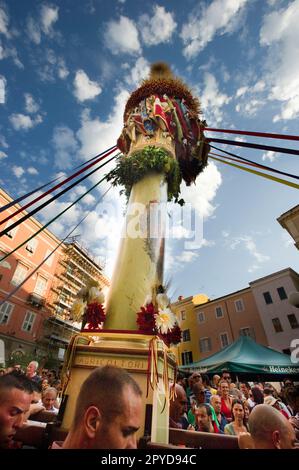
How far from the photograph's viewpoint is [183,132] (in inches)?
189

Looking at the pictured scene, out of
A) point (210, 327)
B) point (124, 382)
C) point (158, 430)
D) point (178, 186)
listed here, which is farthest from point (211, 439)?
point (210, 327)

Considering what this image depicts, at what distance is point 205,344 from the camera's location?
28906 millimetres

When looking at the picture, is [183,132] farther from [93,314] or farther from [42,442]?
[42,442]

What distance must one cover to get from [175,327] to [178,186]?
9.07 ft

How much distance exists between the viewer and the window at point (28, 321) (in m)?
24.6

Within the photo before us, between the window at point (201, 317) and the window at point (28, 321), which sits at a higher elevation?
the window at point (201, 317)

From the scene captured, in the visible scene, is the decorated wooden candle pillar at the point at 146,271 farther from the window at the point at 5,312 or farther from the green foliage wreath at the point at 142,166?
the window at the point at 5,312

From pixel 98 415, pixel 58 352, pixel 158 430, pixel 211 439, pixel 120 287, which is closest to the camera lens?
pixel 98 415

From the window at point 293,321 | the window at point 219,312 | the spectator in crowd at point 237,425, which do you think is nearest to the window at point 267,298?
the window at point 293,321

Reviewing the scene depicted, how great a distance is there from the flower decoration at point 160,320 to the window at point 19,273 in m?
25.9

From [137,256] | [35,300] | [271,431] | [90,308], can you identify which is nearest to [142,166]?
[137,256]

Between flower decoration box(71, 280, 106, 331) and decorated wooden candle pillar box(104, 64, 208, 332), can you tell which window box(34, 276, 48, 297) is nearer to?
decorated wooden candle pillar box(104, 64, 208, 332)

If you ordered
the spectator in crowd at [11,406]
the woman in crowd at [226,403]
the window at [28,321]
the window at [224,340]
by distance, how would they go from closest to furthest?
the spectator in crowd at [11,406]
the woman in crowd at [226,403]
the window at [28,321]
the window at [224,340]

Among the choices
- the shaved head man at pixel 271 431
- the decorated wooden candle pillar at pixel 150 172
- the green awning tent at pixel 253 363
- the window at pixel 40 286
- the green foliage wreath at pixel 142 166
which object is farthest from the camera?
the window at pixel 40 286
